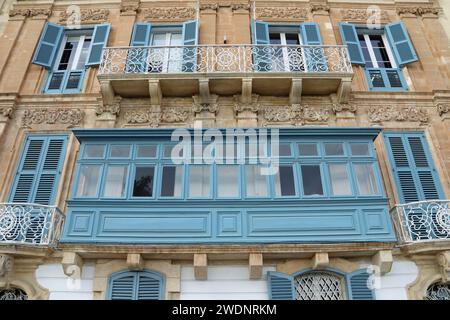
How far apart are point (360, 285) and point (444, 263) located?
5.57 feet

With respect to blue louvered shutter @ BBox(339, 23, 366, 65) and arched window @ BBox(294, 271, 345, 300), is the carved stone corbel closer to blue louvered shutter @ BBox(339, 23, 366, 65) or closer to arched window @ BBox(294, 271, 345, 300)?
arched window @ BBox(294, 271, 345, 300)

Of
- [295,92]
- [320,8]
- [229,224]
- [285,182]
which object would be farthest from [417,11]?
[229,224]

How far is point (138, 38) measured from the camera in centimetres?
1157

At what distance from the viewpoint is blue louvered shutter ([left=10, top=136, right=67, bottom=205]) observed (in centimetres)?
912

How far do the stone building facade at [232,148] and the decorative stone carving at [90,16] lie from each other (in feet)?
0.17

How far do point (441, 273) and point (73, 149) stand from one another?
8697 mm

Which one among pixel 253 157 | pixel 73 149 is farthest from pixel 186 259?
pixel 73 149

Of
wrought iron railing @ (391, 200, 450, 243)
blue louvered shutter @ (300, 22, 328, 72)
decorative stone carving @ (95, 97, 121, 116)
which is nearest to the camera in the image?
wrought iron railing @ (391, 200, 450, 243)

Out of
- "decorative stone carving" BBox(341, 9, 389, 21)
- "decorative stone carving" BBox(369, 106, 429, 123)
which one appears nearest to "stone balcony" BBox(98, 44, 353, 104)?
"decorative stone carving" BBox(369, 106, 429, 123)

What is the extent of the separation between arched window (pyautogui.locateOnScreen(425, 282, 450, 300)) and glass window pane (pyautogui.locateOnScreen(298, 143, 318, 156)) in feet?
11.9

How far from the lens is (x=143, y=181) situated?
8.49 m
